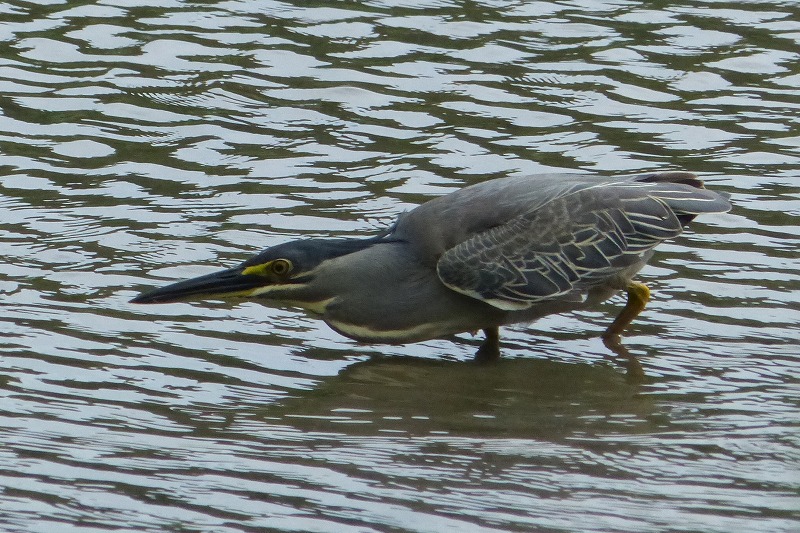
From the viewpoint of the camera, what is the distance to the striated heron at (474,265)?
7.77 meters

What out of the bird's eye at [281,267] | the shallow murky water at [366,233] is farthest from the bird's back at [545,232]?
the bird's eye at [281,267]

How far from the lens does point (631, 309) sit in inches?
318

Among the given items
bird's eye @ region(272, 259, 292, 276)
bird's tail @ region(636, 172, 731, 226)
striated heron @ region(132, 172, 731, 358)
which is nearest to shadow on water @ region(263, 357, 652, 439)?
striated heron @ region(132, 172, 731, 358)

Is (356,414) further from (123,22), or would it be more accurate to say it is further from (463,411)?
(123,22)

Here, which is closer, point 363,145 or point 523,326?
point 523,326

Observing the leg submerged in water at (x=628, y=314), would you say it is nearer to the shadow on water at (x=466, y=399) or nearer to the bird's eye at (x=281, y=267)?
the shadow on water at (x=466, y=399)

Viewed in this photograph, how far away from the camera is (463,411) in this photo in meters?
7.20

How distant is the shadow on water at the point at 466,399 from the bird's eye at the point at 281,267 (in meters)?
0.64

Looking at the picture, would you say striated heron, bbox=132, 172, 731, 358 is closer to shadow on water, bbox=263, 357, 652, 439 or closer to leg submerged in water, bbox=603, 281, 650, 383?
leg submerged in water, bbox=603, 281, 650, 383

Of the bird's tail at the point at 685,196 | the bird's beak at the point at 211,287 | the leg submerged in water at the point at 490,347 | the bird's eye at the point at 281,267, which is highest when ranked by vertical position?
the bird's tail at the point at 685,196

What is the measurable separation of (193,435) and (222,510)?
2.95ft

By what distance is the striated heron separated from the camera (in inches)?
306

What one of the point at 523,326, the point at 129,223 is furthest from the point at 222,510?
the point at 129,223

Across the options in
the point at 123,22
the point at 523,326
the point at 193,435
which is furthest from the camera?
the point at 123,22
